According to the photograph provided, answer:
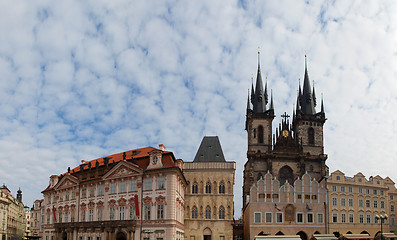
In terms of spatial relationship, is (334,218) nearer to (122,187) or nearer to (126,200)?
(126,200)

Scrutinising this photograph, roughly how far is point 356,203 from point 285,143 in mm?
27951

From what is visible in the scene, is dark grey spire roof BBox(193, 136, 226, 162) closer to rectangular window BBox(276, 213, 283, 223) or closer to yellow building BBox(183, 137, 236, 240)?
yellow building BBox(183, 137, 236, 240)

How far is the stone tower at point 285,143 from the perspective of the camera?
98.8 metres

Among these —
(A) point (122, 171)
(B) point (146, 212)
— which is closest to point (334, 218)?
(B) point (146, 212)

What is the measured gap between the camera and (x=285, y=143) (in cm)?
10188

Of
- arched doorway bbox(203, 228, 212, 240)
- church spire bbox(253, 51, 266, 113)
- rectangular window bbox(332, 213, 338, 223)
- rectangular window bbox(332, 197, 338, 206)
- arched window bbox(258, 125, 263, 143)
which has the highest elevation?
church spire bbox(253, 51, 266, 113)

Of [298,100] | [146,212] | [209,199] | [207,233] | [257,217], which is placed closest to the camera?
[146,212]

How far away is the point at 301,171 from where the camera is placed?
97688 mm

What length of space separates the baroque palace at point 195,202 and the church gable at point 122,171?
A: 0.14m

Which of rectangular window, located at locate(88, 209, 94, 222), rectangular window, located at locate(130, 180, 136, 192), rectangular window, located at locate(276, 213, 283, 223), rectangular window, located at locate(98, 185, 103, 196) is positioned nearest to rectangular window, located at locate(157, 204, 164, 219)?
rectangular window, located at locate(130, 180, 136, 192)

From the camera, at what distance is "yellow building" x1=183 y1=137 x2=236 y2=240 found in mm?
67625

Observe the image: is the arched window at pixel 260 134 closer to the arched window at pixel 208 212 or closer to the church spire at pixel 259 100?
the church spire at pixel 259 100

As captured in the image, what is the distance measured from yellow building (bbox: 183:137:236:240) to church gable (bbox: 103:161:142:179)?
12.8 m

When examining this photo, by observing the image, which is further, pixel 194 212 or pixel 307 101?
pixel 307 101
